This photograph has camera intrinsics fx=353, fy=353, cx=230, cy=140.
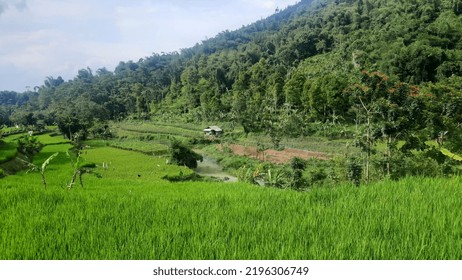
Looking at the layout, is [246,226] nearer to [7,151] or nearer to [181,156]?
[7,151]

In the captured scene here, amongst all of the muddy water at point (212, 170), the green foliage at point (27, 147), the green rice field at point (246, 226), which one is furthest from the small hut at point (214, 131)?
the green rice field at point (246, 226)

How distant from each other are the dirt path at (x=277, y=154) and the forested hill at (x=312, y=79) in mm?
4207

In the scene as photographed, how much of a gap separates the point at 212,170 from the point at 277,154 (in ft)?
20.4

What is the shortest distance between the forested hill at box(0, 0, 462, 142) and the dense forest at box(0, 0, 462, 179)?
0.15 meters

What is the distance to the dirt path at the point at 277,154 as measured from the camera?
28734 mm

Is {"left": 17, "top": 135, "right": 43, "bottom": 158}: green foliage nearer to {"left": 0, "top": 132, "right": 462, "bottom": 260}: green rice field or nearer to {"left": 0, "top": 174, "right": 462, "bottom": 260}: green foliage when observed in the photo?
{"left": 0, "top": 132, "right": 462, "bottom": 260}: green rice field

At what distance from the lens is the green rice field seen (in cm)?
256

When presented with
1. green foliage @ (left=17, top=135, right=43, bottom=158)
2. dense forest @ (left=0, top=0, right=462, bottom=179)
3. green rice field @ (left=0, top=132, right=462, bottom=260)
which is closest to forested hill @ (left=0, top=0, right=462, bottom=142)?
dense forest @ (left=0, top=0, right=462, bottom=179)

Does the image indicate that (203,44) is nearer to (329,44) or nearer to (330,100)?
(329,44)

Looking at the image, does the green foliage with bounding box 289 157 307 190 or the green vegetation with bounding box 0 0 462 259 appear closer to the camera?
the green vegetation with bounding box 0 0 462 259

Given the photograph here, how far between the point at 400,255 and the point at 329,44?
79626 millimetres

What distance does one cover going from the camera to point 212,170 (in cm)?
2988

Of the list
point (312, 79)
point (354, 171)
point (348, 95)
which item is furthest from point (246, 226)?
point (312, 79)

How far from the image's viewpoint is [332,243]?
2.67m
